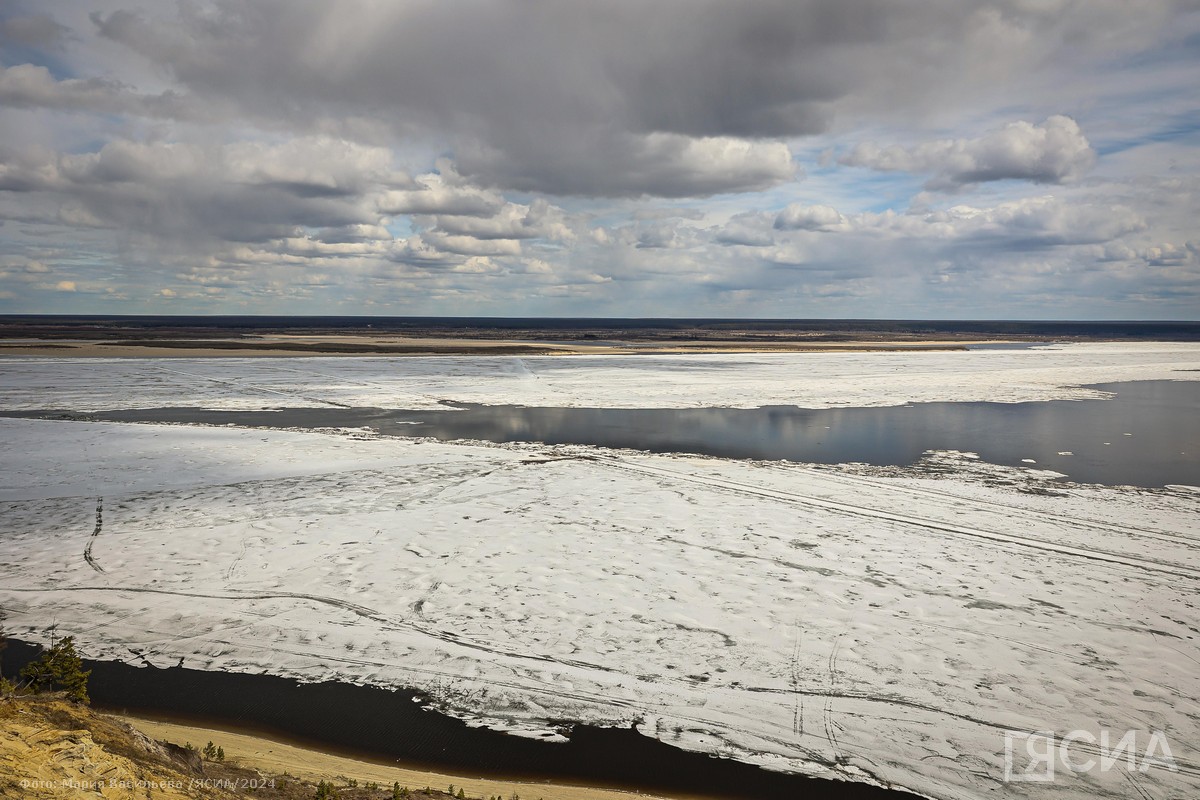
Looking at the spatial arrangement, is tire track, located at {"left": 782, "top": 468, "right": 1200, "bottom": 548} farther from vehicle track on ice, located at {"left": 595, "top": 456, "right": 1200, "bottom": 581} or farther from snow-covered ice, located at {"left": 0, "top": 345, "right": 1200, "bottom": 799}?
vehicle track on ice, located at {"left": 595, "top": 456, "right": 1200, "bottom": 581}

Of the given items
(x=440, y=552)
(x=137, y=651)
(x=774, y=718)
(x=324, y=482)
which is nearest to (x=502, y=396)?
(x=324, y=482)

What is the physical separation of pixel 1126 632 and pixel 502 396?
2946cm

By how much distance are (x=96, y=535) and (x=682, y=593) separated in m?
11.5

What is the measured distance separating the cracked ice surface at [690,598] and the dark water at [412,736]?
0.83 ft

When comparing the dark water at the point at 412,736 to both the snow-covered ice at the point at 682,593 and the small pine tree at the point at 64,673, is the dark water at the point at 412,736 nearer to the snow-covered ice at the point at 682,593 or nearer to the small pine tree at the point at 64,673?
the snow-covered ice at the point at 682,593

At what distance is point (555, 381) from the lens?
44.5 m

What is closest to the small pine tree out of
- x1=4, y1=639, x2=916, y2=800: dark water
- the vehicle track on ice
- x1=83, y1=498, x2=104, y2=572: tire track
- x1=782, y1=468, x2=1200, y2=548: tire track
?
x1=4, y1=639, x2=916, y2=800: dark water

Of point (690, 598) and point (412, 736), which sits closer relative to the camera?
point (412, 736)

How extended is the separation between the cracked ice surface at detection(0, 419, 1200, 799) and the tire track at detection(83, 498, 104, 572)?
0.47 ft

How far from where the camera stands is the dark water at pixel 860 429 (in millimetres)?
21516

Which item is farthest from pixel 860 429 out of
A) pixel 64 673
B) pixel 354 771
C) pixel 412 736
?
pixel 64 673

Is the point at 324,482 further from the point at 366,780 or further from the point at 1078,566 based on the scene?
Result: the point at 1078,566

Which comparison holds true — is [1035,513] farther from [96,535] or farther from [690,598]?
[96,535]

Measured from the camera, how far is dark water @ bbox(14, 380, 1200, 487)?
21.5m
